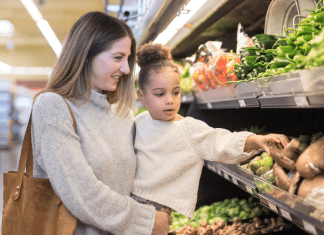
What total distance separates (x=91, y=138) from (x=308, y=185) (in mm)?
886

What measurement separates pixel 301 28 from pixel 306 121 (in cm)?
103

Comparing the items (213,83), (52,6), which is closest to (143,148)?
(213,83)

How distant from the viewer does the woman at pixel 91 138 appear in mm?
1170

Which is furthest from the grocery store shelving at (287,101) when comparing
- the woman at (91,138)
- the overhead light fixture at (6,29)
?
the overhead light fixture at (6,29)

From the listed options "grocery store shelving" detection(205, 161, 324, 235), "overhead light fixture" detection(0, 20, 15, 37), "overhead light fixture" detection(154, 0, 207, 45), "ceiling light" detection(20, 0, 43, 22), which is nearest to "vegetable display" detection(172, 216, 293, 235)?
"grocery store shelving" detection(205, 161, 324, 235)

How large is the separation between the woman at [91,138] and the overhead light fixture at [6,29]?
7735mm

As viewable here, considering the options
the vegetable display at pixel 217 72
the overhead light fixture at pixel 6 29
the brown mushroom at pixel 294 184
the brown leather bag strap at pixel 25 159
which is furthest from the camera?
the overhead light fixture at pixel 6 29

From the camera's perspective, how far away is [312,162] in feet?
3.07

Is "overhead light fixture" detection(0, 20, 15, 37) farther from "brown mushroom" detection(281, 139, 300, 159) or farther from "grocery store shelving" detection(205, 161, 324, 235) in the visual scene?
"brown mushroom" detection(281, 139, 300, 159)

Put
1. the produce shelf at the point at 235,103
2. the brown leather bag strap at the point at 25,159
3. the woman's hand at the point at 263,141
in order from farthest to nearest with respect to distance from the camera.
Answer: the produce shelf at the point at 235,103, the brown leather bag strap at the point at 25,159, the woman's hand at the point at 263,141

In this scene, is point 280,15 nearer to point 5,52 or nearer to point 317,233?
point 317,233

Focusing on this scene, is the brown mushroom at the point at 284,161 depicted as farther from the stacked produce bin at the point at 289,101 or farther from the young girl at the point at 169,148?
the young girl at the point at 169,148

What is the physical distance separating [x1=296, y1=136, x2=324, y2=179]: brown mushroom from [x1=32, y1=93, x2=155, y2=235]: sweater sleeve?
0.71 meters

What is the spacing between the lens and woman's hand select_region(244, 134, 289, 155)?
111cm
